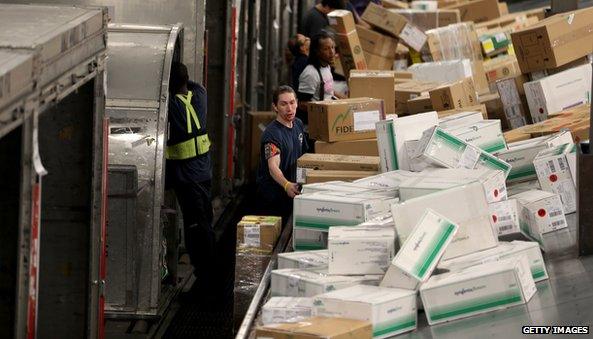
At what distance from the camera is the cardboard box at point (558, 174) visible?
7531mm

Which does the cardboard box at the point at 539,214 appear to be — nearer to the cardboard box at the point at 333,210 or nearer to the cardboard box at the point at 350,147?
the cardboard box at the point at 333,210

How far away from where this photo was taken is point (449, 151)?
23.9 feet

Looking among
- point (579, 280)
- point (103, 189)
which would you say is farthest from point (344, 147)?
point (579, 280)

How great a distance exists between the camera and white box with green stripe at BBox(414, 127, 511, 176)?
7.24 meters

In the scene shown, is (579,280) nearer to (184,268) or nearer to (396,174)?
(396,174)

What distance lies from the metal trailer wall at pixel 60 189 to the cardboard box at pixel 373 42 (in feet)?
26.3

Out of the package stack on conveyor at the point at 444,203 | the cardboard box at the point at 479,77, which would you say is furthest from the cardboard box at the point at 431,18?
the package stack on conveyor at the point at 444,203

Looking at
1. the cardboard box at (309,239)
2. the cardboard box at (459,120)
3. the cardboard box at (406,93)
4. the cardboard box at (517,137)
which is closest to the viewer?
the cardboard box at (309,239)

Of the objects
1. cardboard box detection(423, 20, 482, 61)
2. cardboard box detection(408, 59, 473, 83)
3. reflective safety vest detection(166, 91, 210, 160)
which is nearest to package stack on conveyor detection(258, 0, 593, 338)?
reflective safety vest detection(166, 91, 210, 160)

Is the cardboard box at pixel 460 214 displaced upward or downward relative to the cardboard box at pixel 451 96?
upward

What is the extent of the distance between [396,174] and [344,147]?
5.61 ft

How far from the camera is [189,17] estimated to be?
9.97 meters

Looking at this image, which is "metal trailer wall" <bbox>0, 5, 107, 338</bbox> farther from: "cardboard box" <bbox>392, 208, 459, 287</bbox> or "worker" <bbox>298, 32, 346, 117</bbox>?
"worker" <bbox>298, 32, 346, 117</bbox>

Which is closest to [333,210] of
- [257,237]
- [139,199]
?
[257,237]
